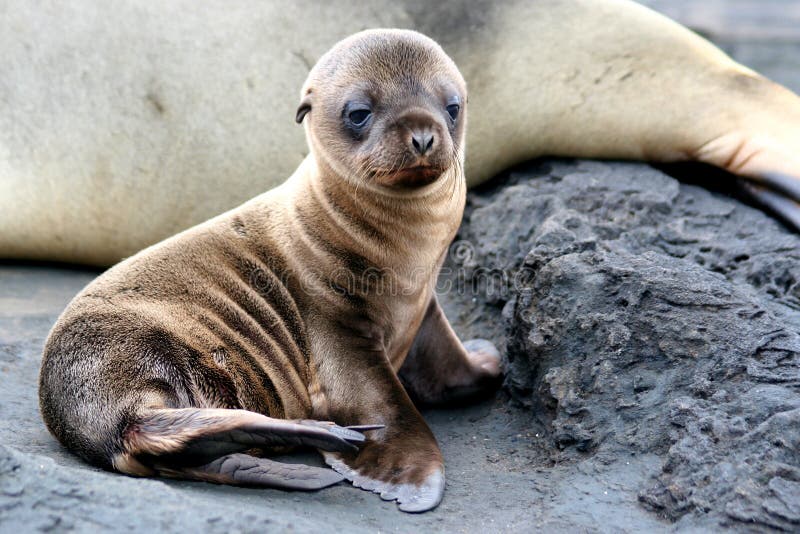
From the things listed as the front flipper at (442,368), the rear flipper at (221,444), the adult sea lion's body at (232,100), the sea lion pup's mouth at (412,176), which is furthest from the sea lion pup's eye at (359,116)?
the adult sea lion's body at (232,100)

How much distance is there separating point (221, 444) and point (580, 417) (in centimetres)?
119

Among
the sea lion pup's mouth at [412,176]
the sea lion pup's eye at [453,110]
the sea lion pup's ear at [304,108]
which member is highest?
the sea lion pup's eye at [453,110]

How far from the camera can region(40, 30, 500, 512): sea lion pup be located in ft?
9.18

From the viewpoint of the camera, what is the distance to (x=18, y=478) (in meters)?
2.31

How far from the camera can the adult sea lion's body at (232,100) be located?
4840mm

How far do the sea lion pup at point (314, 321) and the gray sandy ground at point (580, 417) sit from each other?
13 centimetres

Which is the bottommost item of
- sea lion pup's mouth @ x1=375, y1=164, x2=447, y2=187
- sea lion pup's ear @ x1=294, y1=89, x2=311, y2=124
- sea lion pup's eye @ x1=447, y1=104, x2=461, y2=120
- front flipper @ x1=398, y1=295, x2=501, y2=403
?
front flipper @ x1=398, y1=295, x2=501, y2=403

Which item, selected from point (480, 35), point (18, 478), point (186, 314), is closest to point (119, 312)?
point (186, 314)

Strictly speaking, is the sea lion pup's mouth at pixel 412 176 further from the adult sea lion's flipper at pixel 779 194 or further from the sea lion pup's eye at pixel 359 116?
the adult sea lion's flipper at pixel 779 194

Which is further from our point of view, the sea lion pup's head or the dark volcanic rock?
the sea lion pup's head

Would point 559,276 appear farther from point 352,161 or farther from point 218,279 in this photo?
point 218,279

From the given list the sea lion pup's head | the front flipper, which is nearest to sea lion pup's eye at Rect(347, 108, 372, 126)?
the sea lion pup's head

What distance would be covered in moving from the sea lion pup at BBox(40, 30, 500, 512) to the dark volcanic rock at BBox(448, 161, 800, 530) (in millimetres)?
433

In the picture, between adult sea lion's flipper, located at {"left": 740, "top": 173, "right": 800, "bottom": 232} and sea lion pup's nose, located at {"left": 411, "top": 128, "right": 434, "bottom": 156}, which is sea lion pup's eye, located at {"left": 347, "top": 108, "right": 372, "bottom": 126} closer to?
sea lion pup's nose, located at {"left": 411, "top": 128, "right": 434, "bottom": 156}
